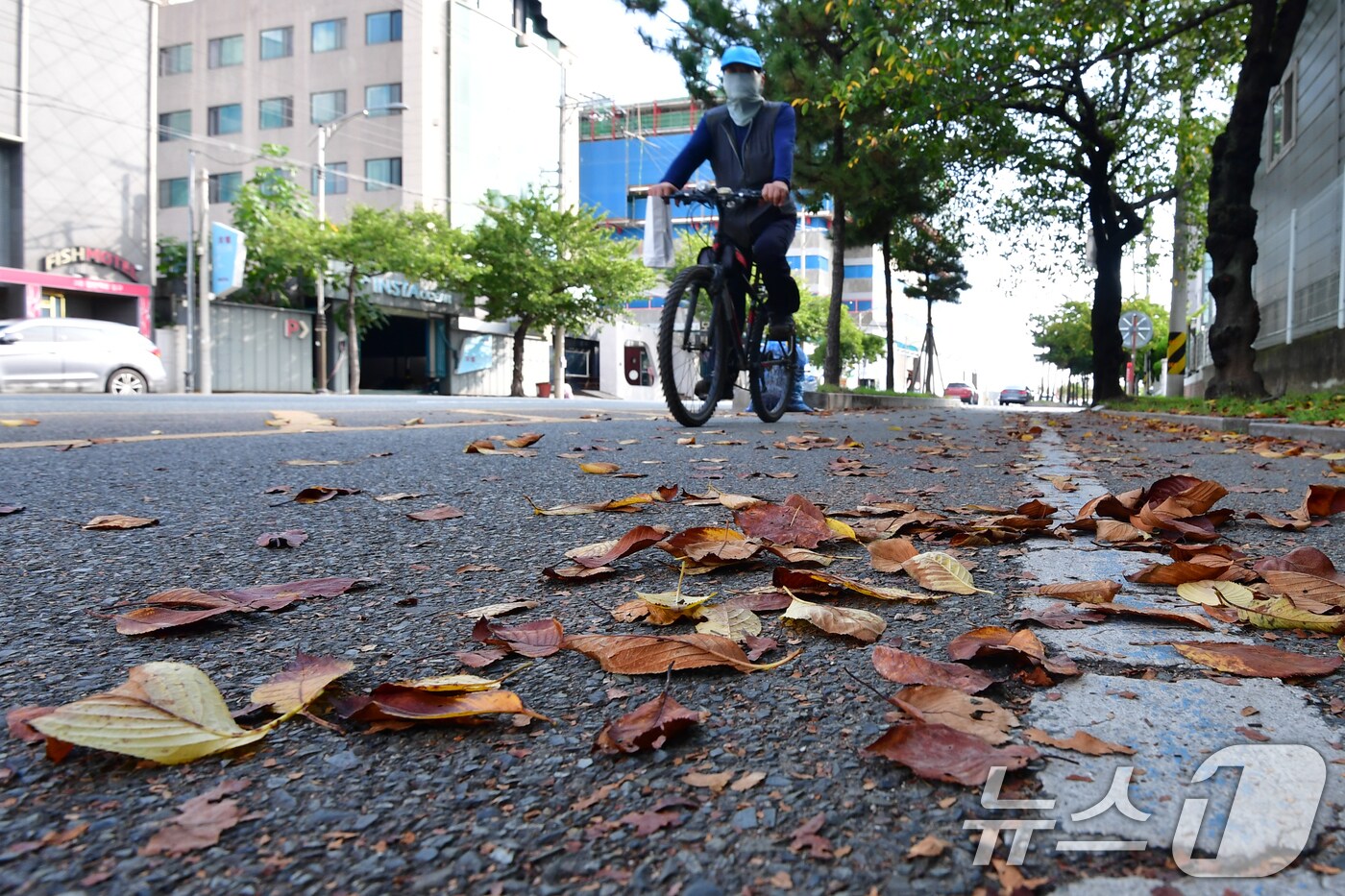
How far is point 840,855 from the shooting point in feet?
2.71

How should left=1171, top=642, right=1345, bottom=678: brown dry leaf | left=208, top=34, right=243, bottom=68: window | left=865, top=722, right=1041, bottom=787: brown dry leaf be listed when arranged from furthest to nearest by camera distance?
left=208, top=34, right=243, bottom=68: window → left=1171, top=642, right=1345, bottom=678: brown dry leaf → left=865, top=722, right=1041, bottom=787: brown dry leaf

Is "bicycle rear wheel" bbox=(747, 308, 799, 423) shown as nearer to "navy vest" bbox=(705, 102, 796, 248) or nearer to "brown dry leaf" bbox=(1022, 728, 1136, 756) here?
"navy vest" bbox=(705, 102, 796, 248)

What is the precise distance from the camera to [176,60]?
4441cm

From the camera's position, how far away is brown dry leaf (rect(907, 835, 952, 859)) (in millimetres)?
822

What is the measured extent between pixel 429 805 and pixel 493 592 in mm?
835

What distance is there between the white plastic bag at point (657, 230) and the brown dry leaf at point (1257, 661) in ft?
16.9

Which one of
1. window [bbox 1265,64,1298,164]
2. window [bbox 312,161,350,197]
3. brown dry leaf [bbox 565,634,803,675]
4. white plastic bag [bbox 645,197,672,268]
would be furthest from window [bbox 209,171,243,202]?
brown dry leaf [bbox 565,634,803,675]

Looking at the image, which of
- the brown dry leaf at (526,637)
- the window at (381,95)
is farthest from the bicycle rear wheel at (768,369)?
the window at (381,95)

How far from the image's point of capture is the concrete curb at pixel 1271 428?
606cm

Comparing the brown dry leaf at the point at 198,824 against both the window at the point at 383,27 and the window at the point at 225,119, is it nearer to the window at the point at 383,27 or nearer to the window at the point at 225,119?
the window at the point at 383,27

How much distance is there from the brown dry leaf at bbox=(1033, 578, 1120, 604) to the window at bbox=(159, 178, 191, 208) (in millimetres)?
47167

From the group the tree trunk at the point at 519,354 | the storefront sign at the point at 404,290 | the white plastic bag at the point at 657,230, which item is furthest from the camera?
the tree trunk at the point at 519,354

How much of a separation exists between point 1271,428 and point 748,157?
163 inches

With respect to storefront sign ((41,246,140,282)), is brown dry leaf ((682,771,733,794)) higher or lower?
lower
